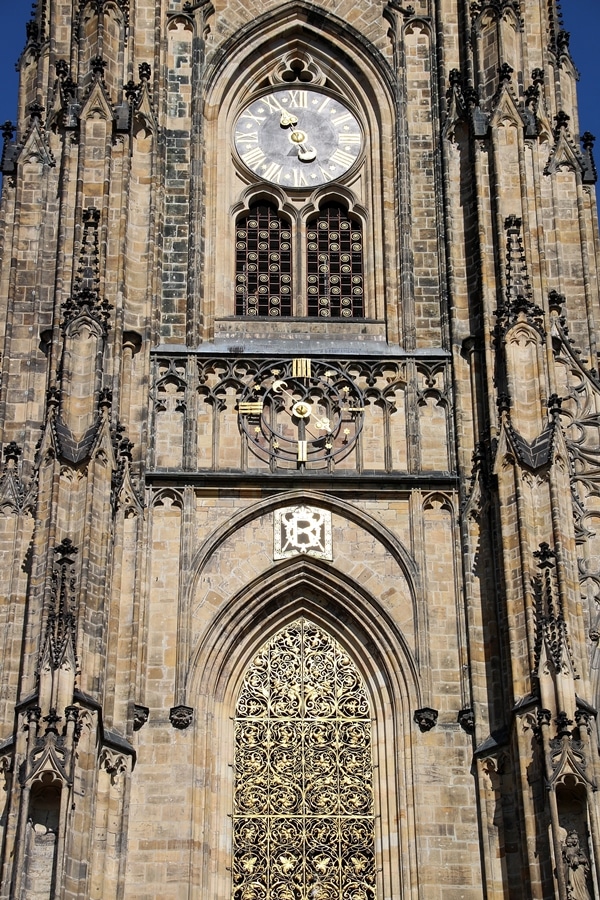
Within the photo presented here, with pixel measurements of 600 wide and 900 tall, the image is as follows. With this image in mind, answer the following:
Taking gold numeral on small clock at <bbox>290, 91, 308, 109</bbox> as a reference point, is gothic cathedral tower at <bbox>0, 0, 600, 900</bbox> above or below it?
below

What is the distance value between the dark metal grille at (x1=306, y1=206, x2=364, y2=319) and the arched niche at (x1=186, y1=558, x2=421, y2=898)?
401cm

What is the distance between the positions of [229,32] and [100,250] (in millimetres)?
4879

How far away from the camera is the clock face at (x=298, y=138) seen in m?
31.3

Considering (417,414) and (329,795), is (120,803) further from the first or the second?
(417,414)

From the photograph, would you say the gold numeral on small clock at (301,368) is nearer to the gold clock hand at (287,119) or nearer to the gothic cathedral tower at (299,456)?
the gothic cathedral tower at (299,456)

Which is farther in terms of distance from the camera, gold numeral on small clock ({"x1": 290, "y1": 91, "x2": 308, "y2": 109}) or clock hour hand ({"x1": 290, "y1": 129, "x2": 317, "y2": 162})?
gold numeral on small clock ({"x1": 290, "y1": 91, "x2": 308, "y2": 109})

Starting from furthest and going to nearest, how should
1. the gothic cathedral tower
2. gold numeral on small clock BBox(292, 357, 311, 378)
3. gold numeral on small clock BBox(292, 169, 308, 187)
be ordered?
gold numeral on small clock BBox(292, 169, 308, 187) < gold numeral on small clock BBox(292, 357, 311, 378) < the gothic cathedral tower

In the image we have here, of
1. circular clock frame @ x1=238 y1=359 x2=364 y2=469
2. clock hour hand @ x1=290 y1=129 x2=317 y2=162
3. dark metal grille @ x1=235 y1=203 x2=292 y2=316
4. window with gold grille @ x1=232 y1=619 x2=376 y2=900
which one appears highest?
clock hour hand @ x1=290 y1=129 x2=317 y2=162

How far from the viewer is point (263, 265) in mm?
30625

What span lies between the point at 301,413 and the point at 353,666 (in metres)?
3.35

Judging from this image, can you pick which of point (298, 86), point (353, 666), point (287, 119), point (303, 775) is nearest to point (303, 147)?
point (287, 119)

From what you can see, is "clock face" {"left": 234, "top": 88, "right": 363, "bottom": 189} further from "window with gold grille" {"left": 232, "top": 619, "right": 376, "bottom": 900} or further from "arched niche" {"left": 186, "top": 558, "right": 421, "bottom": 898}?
"window with gold grille" {"left": 232, "top": 619, "right": 376, "bottom": 900}

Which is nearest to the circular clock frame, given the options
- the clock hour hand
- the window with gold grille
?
the window with gold grille

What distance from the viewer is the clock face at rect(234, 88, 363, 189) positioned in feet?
103
